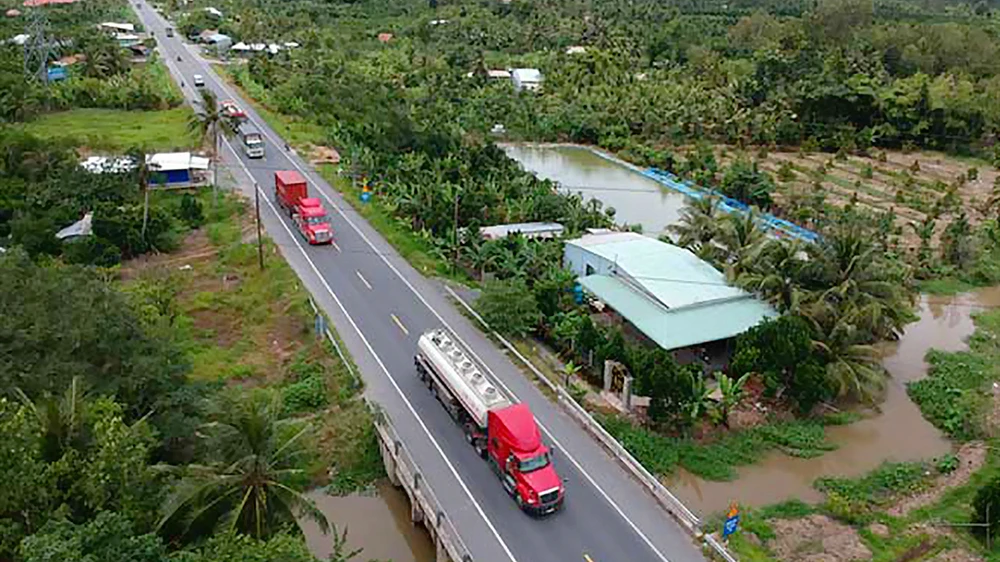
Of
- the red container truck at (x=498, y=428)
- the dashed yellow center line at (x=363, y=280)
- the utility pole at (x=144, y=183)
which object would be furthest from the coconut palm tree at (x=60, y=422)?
the utility pole at (x=144, y=183)

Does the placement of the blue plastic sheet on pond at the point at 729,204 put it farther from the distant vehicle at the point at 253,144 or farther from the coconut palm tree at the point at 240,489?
the coconut palm tree at the point at 240,489

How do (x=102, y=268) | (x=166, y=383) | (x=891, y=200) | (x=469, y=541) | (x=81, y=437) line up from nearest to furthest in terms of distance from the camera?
1. (x=81, y=437)
2. (x=469, y=541)
3. (x=166, y=383)
4. (x=102, y=268)
5. (x=891, y=200)

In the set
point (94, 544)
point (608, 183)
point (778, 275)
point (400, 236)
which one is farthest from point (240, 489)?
point (608, 183)

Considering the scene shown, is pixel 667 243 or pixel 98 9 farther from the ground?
pixel 98 9

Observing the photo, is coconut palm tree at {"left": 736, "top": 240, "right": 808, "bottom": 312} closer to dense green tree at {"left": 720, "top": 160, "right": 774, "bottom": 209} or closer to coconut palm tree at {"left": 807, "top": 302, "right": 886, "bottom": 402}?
coconut palm tree at {"left": 807, "top": 302, "right": 886, "bottom": 402}

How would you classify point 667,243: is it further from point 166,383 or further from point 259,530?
point 259,530

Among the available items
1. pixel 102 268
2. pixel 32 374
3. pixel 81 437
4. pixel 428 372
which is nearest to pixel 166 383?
pixel 32 374
